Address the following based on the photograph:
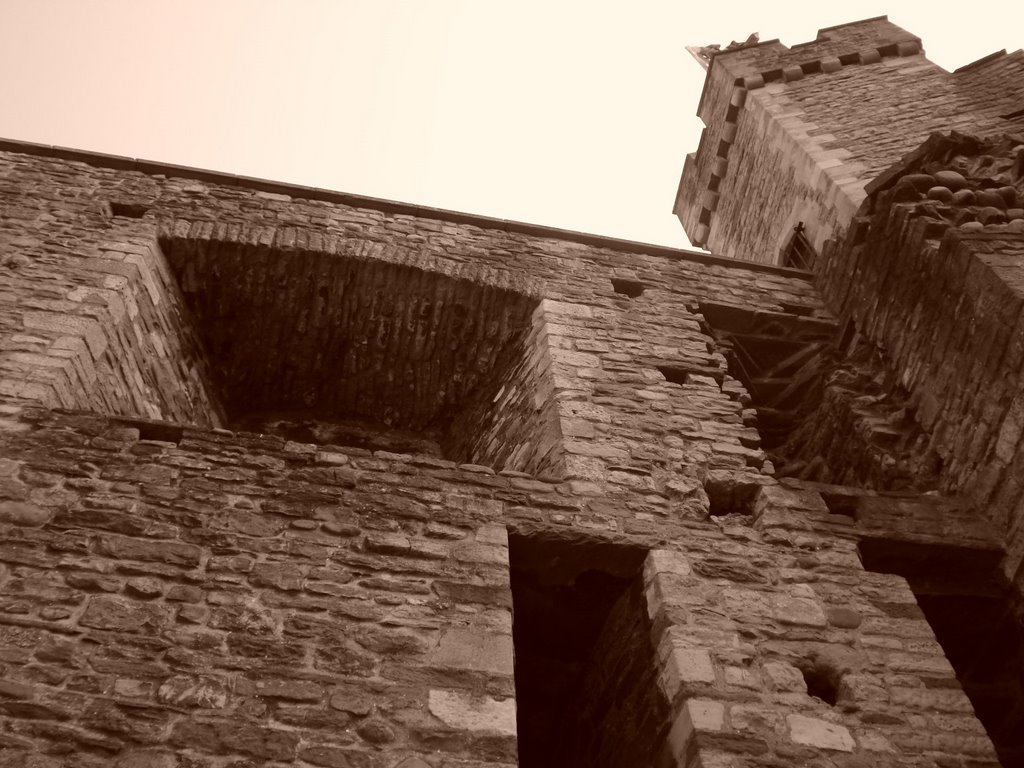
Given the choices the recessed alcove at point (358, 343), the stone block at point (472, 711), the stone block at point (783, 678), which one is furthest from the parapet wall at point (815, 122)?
the stone block at point (472, 711)

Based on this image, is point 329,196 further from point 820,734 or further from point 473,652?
point 820,734

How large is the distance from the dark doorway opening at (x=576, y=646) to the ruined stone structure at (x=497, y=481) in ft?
0.06

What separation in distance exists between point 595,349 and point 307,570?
2586 mm

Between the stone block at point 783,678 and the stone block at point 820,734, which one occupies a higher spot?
the stone block at point 783,678

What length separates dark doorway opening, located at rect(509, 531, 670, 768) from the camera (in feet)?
13.3

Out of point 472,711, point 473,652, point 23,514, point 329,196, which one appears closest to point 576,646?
point 473,652

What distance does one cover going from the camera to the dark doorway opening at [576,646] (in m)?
4.06

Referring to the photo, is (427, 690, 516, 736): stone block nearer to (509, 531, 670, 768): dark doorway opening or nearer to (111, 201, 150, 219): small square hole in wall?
(509, 531, 670, 768): dark doorway opening

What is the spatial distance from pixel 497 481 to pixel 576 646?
0.83 meters

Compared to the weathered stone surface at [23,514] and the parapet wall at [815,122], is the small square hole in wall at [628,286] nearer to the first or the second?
the parapet wall at [815,122]

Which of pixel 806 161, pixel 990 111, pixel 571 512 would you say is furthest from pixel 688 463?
pixel 990 111

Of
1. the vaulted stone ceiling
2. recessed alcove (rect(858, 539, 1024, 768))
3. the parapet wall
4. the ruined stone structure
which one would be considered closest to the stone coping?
the ruined stone structure

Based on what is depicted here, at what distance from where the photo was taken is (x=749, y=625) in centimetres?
390

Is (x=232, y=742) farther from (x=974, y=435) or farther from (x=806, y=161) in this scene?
(x=806, y=161)
